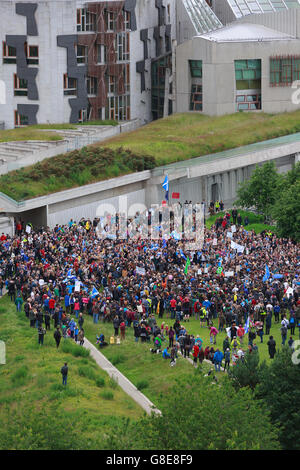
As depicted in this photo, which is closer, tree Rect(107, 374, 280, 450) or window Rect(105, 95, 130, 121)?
tree Rect(107, 374, 280, 450)

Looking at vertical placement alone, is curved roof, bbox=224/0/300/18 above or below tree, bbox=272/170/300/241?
above

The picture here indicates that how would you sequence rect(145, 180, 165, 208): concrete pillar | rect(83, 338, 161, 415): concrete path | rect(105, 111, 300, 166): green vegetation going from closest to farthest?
rect(83, 338, 161, 415): concrete path < rect(145, 180, 165, 208): concrete pillar < rect(105, 111, 300, 166): green vegetation

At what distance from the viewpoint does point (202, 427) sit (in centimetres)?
3562

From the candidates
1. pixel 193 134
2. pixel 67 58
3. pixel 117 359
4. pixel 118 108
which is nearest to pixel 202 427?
pixel 117 359

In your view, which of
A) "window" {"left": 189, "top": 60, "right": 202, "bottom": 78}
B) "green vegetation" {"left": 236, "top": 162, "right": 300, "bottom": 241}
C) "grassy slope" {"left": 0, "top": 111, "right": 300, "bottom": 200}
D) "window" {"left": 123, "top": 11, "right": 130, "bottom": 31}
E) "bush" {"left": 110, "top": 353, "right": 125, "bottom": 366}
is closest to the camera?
"bush" {"left": 110, "top": 353, "right": 125, "bottom": 366}

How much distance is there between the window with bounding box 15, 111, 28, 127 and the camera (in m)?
92.4

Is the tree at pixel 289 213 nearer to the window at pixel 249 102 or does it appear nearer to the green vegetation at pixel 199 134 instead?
the green vegetation at pixel 199 134

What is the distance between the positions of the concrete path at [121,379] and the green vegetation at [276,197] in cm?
2064

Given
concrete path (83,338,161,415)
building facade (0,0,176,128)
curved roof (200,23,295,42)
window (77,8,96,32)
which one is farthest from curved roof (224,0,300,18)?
concrete path (83,338,161,415)

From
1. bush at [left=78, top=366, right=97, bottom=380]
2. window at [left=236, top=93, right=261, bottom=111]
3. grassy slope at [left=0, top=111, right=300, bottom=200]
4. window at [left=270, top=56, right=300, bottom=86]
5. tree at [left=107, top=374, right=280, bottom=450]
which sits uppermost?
window at [left=270, top=56, right=300, bottom=86]

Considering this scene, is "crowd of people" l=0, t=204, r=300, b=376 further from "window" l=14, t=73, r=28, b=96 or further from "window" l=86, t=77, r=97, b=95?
"window" l=86, t=77, r=97, b=95

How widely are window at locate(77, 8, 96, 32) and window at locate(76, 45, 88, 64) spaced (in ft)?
4.75

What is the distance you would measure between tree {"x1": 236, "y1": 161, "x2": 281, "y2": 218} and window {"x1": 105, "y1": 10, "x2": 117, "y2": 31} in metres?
22.2
